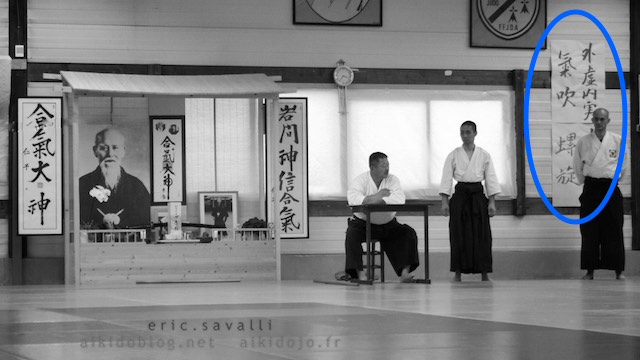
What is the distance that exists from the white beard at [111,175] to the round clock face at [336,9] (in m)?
2.47

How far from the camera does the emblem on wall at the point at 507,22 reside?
11.6m

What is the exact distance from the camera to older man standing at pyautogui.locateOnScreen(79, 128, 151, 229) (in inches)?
419

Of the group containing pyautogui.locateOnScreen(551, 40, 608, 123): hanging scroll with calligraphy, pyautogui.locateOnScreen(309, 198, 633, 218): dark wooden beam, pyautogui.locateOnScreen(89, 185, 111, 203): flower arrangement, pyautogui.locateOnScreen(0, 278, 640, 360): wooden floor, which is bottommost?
pyautogui.locateOnScreen(0, 278, 640, 360): wooden floor

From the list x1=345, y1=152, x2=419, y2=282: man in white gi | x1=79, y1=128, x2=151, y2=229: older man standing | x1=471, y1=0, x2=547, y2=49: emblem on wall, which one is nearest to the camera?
x1=345, y1=152, x2=419, y2=282: man in white gi

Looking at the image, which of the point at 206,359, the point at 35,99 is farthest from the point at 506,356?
the point at 35,99

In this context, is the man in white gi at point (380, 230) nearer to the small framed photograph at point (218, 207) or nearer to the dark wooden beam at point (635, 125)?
the small framed photograph at point (218, 207)

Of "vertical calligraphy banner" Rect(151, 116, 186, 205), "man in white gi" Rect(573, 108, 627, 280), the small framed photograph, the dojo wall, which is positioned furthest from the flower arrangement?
"man in white gi" Rect(573, 108, 627, 280)

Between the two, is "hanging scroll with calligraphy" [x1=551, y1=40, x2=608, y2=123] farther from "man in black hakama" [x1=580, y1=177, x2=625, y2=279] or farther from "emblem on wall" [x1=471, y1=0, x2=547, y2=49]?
"man in black hakama" [x1=580, y1=177, x2=625, y2=279]

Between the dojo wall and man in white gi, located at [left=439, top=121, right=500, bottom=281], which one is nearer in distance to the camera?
man in white gi, located at [left=439, top=121, right=500, bottom=281]

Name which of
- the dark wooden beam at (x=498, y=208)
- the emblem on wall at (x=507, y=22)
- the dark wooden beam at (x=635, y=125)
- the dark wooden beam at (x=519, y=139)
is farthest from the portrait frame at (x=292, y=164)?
the dark wooden beam at (x=635, y=125)

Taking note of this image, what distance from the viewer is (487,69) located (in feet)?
38.3

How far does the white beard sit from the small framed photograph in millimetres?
788

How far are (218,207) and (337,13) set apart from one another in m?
2.24

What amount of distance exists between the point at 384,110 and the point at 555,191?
1.96 metres
